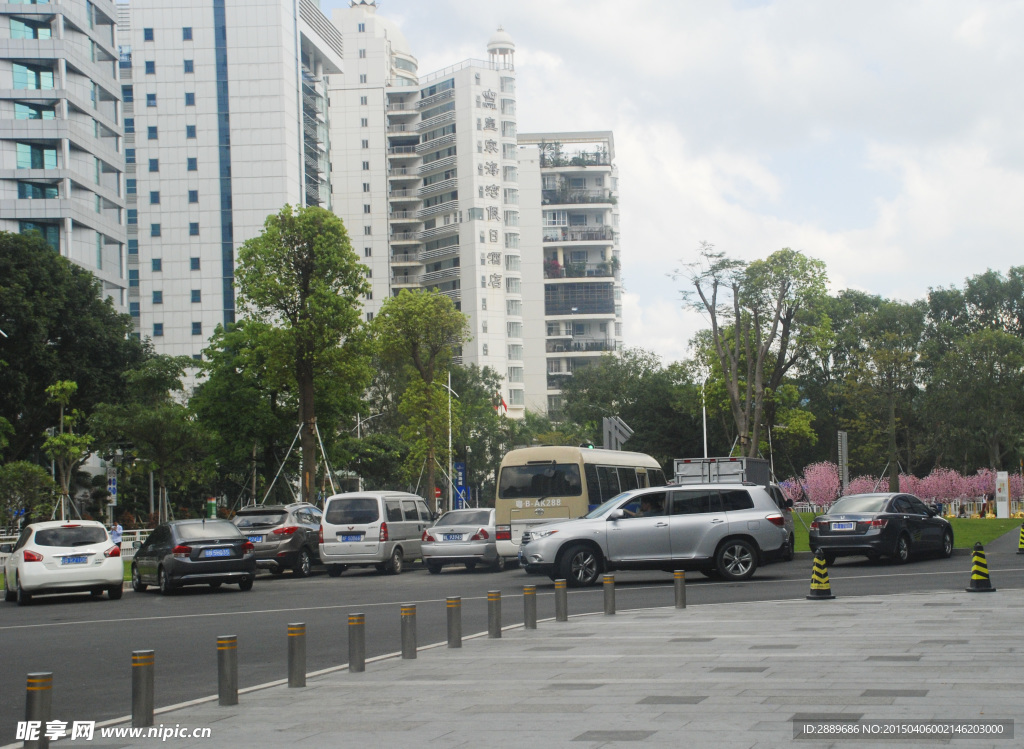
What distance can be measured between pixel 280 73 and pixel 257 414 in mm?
52117

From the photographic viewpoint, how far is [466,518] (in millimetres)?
29203

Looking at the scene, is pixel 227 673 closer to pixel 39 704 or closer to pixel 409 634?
pixel 39 704

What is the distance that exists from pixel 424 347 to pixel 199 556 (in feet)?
102

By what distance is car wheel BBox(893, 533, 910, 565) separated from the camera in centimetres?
2483

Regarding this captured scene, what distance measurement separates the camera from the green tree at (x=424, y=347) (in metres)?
53.0

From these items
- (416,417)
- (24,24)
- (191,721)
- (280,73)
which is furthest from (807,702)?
(280,73)

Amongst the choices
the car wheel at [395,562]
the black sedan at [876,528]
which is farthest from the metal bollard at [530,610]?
the car wheel at [395,562]

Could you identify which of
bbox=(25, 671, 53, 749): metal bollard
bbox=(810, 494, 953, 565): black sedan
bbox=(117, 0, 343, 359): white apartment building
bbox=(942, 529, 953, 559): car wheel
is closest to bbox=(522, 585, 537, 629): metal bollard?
bbox=(25, 671, 53, 749): metal bollard

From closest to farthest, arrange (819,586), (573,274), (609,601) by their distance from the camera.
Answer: (609,601), (819,586), (573,274)

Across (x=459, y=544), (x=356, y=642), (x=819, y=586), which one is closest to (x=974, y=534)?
(x=459, y=544)

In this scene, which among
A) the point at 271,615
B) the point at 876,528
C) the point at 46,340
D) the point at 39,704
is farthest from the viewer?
the point at 46,340

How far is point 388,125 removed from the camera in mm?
120812

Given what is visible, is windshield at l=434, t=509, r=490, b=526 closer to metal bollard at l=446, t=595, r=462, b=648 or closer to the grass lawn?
the grass lawn

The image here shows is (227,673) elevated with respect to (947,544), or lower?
elevated
